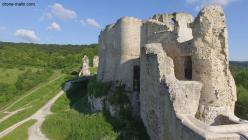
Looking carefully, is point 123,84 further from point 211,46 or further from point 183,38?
point 211,46

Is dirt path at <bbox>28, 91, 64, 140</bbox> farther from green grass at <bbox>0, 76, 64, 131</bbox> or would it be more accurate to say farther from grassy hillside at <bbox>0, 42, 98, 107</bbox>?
grassy hillside at <bbox>0, 42, 98, 107</bbox>

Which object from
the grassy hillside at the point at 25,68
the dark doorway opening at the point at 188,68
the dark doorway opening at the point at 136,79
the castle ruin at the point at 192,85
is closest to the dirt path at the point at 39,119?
the dark doorway opening at the point at 136,79

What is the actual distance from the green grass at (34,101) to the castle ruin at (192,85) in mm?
13901

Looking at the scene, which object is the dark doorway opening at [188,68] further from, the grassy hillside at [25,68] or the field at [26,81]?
the grassy hillside at [25,68]

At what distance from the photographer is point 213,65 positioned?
55.1ft

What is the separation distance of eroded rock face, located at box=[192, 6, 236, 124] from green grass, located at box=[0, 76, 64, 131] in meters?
18.4

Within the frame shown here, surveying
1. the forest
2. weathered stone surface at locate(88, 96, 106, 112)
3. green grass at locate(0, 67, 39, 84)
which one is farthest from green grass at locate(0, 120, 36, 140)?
green grass at locate(0, 67, 39, 84)

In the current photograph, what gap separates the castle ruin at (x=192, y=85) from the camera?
43.8 ft

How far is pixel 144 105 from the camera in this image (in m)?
19.3

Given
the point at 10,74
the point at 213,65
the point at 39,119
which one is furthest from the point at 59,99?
the point at 10,74

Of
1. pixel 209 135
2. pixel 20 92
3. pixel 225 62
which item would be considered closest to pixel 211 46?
pixel 225 62

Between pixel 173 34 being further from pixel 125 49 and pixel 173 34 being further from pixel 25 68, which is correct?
pixel 25 68

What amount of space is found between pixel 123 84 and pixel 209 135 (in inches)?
522

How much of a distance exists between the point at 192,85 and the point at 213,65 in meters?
2.00
